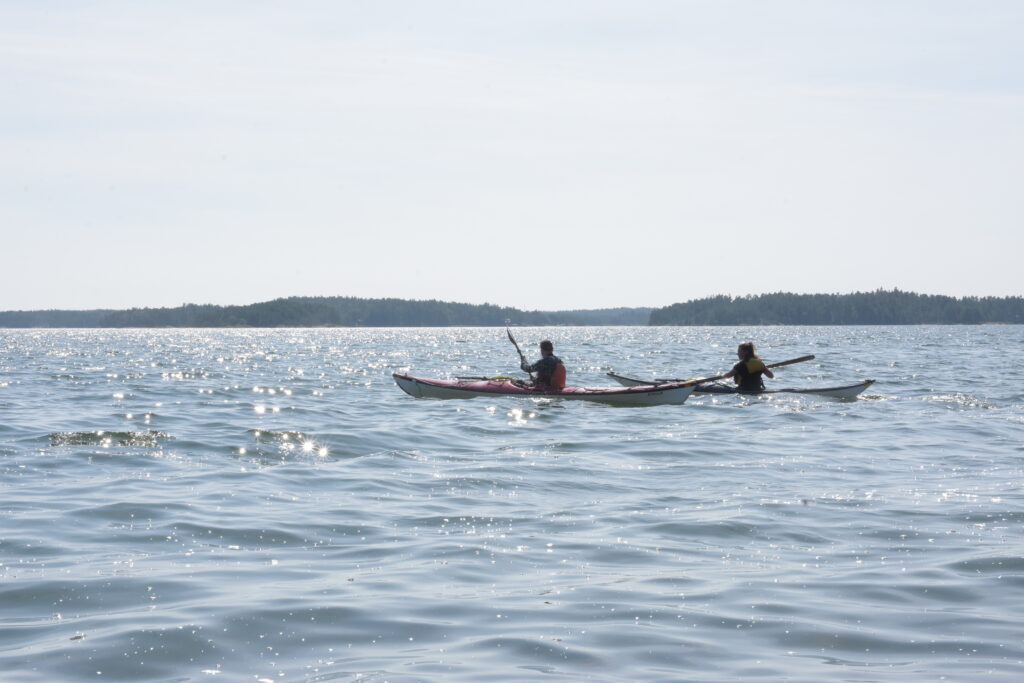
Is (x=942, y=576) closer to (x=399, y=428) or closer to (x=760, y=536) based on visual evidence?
(x=760, y=536)

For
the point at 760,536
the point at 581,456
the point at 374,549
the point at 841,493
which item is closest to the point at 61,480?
the point at 374,549

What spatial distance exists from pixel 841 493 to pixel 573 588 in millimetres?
4303

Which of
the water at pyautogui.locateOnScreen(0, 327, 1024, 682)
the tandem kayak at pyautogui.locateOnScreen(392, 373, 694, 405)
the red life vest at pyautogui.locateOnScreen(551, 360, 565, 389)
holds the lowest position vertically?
the water at pyautogui.locateOnScreen(0, 327, 1024, 682)

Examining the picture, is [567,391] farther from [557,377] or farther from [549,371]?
[549,371]

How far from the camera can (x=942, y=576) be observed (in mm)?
6355

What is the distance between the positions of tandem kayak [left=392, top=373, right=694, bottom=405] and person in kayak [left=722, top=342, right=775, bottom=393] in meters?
1.17

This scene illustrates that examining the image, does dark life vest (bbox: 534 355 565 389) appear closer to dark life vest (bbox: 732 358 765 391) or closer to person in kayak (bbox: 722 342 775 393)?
person in kayak (bbox: 722 342 775 393)

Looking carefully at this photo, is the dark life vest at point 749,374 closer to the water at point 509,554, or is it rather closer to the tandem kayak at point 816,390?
the tandem kayak at point 816,390

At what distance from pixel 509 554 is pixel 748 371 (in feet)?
46.5

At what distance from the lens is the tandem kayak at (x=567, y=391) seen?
19547 mm

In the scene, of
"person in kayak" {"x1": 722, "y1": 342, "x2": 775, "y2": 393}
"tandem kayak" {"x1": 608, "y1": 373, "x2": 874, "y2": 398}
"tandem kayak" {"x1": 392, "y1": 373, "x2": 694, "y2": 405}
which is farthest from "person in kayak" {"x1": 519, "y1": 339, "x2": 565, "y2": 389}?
"person in kayak" {"x1": 722, "y1": 342, "x2": 775, "y2": 393}

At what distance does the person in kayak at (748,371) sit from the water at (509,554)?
16.5 feet

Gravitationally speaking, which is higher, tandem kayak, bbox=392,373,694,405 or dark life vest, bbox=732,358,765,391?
dark life vest, bbox=732,358,765,391

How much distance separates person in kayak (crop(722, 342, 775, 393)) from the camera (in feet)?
66.4
